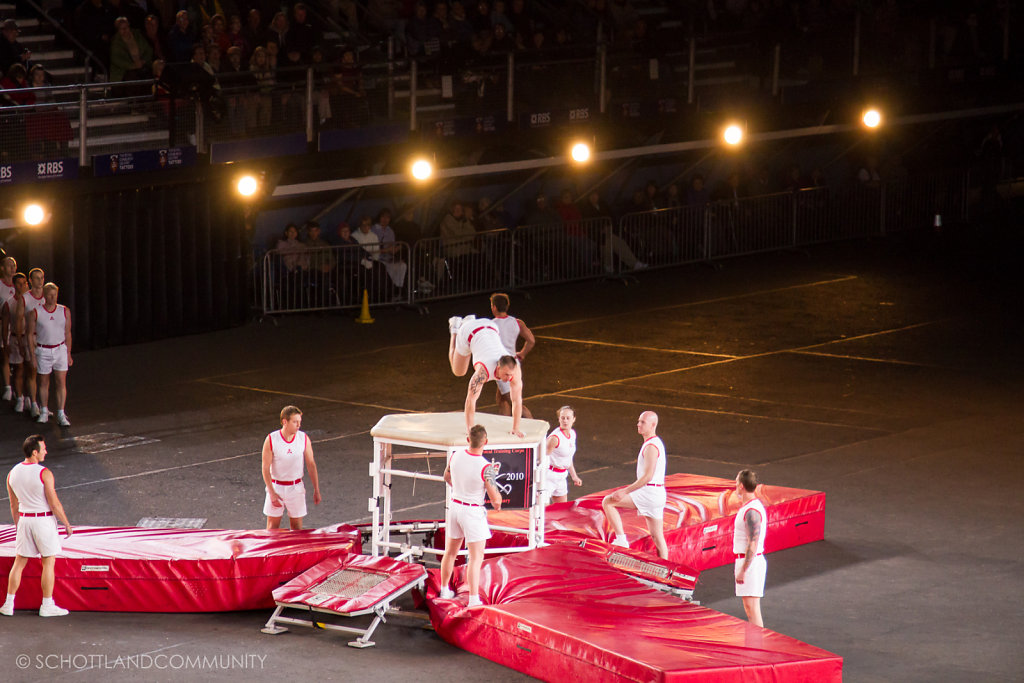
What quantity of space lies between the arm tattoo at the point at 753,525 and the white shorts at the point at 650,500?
176cm

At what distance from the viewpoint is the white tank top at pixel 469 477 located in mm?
11258

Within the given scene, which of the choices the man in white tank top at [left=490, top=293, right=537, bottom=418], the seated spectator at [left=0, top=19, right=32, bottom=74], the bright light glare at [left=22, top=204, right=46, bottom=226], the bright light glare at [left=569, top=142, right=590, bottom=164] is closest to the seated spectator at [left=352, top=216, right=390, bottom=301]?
the bright light glare at [left=569, top=142, right=590, bottom=164]

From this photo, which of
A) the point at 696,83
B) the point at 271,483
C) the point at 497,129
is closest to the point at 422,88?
the point at 497,129

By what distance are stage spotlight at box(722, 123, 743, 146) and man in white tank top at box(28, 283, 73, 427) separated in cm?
1487

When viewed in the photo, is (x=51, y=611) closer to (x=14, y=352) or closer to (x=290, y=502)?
(x=290, y=502)

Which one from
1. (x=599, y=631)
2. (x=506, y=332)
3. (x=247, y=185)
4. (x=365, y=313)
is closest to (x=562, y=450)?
(x=506, y=332)

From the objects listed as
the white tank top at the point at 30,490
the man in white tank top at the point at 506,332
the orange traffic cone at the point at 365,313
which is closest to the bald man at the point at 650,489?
the man in white tank top at the point at 506,332

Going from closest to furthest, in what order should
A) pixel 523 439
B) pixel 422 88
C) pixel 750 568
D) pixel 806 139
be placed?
pixel 750 568, pixel 523 439, pixel 422 88, pixel 806 139

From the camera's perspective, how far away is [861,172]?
33.4 meters

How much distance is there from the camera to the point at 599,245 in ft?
92.9

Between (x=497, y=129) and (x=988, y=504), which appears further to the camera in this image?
(x=497, y=129)

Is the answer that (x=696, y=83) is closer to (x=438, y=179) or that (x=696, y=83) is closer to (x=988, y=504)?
(x=438, y=179)

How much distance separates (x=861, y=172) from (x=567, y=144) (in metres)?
9.92

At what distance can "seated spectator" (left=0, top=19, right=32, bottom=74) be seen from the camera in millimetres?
20109
